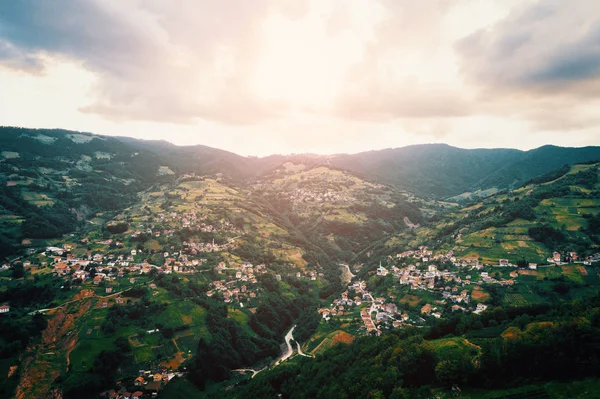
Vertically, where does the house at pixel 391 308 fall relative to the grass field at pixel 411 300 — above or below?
below

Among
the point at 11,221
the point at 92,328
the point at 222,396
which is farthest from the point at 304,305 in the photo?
the point at 11,221

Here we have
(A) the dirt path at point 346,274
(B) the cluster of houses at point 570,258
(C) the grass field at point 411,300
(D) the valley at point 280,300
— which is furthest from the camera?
(A) the dirt path at point 346,274

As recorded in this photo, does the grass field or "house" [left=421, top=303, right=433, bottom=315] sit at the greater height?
"house" [left=421, top=303, right=433, bottom=315]

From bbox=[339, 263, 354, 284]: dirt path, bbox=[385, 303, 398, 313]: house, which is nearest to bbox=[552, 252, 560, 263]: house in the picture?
bbox=[385, 303, 398, 313]: house

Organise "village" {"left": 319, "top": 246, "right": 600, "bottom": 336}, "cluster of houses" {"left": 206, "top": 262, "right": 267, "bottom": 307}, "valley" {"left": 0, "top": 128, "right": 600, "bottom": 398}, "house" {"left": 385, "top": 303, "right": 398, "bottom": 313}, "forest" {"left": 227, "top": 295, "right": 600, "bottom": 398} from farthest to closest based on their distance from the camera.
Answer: "cluster of houses" {"left": 206, "top": 262, "right": 267, "bottom": 307} → "house" {"left": 385, "top": 303, "right": 398, "bottom": 313} → "village" {"left": 319, "top": 246, "right": 600, "bottom": 336} → "valley" {"left": 0, "top": 128, "right": 600, "bottom": 398} → "forest" {"left": 227, "top": 295, "right": 600, "bottom": 398}

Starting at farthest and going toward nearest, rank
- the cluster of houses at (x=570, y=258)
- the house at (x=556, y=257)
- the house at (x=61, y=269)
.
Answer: the house at (x=61, y=269) < the house at (x=556, y=257) < the cluster of houses at (x=570, y=258)

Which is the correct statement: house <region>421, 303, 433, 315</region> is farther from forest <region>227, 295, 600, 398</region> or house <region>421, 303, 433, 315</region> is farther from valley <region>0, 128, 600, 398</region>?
forest <region>227, 295, 600, 398</region>

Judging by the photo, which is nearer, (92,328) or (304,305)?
(92,328)

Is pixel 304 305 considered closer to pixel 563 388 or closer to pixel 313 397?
pixel 313 397

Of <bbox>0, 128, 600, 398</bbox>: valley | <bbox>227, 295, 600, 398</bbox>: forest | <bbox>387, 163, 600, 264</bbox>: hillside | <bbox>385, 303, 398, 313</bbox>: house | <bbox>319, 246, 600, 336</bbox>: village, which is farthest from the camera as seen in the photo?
<bbox>387, 163, 600, 264</bbox>: hillside

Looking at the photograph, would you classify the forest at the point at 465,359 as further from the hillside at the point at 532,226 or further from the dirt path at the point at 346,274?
the dirt path at the point at 346,274

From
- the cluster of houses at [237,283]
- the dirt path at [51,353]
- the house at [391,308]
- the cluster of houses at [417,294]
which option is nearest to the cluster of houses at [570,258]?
the cluster of houses at [417,294]
